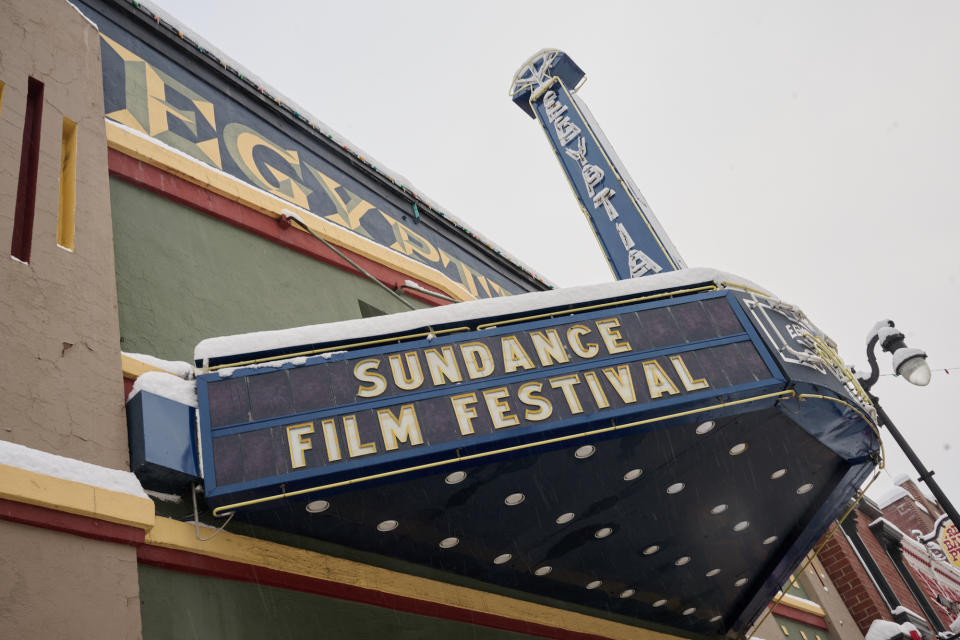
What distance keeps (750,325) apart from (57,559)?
5720mm

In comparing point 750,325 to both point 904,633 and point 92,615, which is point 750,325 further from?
point 904,633

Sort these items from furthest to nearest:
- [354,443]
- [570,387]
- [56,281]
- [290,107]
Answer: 1. [290,107]
2. [570,387]
3. [354,443]
4. [56,281]

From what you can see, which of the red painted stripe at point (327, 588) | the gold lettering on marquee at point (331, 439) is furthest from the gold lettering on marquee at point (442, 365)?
the red painted stripe at point (327, 588)

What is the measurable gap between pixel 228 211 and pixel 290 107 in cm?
308

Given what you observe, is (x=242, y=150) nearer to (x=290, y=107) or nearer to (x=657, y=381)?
(x=290, y=107)

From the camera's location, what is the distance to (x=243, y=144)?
10.6 m

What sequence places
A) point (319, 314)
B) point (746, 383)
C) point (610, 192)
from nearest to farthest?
point (746, 383)
point (319, 314)
point (610, 192)

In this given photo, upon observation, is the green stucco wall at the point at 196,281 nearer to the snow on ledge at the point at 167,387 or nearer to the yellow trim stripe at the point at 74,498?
the snow on ledge at the point at 167,387

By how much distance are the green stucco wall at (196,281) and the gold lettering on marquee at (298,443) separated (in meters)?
1.81

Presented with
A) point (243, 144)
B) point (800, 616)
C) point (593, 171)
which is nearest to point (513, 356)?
point (243, 144)

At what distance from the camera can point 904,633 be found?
1446 cm

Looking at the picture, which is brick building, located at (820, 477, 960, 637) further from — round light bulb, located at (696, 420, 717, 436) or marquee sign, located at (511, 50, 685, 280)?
round light bulb, located at (696, 420, 717, 436)

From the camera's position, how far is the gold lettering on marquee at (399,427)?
6.15 metres

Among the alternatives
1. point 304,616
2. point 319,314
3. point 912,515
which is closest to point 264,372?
point 304,616
